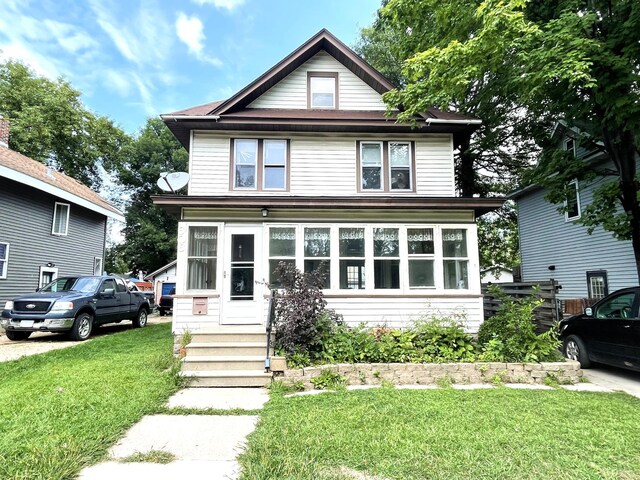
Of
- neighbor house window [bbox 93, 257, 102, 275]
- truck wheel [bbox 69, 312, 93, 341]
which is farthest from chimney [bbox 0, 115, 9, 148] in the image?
truck wheel [bbox 69, 312, 93, 341]

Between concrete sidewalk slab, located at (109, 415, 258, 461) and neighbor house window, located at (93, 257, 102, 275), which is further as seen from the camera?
neighbor house window, located at (93, 257, 102, 275)

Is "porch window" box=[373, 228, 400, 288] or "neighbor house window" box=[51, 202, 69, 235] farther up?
"neighbor house window" box=[51, 202, 69, 235]

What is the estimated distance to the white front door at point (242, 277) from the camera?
7.87m

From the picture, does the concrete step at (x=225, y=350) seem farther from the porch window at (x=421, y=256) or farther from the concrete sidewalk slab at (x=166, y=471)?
the porch window at (x=421, y=256)

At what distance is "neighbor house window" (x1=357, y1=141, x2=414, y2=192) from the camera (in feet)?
28.9

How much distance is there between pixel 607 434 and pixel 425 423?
1.78 metres

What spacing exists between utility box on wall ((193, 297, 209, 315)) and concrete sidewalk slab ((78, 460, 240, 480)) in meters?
4.77

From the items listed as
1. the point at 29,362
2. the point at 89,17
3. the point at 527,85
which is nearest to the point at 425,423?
the point at 29,362

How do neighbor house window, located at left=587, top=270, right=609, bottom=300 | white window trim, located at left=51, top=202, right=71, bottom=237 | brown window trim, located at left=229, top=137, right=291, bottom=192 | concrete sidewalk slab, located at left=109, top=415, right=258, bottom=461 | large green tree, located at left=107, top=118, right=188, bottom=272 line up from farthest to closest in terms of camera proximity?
large green tree, located at left=107, top=118, right=188, bottom=272 < white window trim, located at left=51, top=202, right=71, bottom=237 < neighbor house window, located at left=587, top=270, right=609, bottom=300 < brown window trim, located at left=229, top=137, right=291, bottom=192 < concrete sidewalk slab, located at left=109, top=415, right=258, bottom=461

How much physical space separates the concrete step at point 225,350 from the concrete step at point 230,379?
0.54 m

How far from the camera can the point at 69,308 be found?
918 cm

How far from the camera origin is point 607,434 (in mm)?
3510

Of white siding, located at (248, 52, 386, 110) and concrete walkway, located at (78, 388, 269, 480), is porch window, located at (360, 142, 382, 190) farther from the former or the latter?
concrete walkway, located at (78, 388, 269, 480)

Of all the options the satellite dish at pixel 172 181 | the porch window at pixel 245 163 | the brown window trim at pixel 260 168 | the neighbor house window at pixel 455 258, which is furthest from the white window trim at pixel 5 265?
the neighbor house window at pixel 455 258
